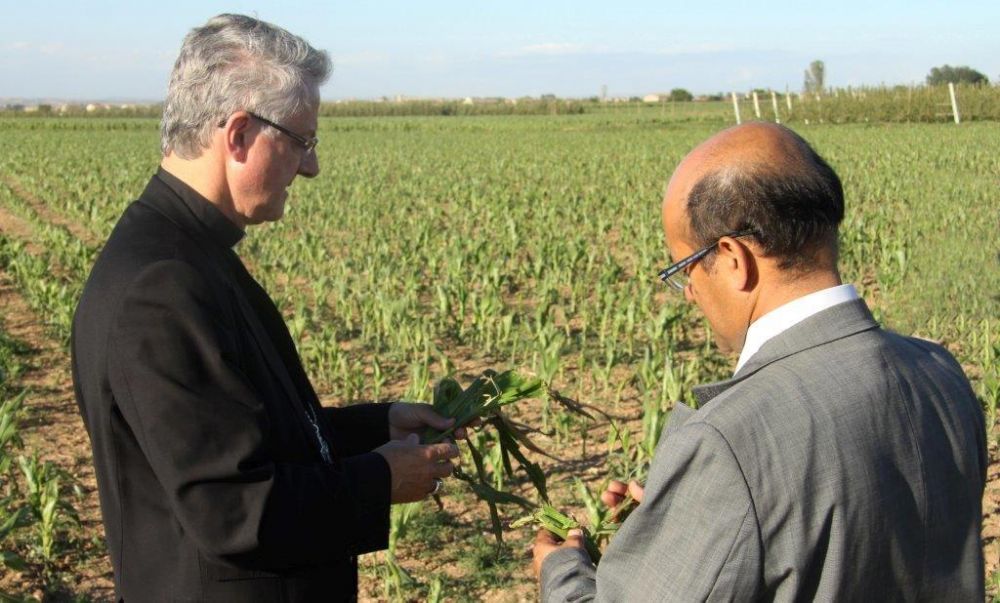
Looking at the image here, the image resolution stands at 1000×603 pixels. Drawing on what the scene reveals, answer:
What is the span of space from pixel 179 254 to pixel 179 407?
0.33m

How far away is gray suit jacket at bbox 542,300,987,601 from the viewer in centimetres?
159

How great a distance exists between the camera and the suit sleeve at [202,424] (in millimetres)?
1947

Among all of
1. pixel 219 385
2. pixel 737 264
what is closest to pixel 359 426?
pixel 219 385

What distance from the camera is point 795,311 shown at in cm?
176

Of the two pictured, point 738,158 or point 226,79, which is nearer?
point 738,158

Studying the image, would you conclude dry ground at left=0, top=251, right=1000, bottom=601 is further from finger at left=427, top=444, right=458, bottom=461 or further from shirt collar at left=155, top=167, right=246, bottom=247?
shirt collar at left=155, top=167, right=246, bottom=247

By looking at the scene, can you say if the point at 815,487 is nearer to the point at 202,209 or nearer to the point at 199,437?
the point at 199,437

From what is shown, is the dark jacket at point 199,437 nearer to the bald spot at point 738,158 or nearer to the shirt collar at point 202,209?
the shirt collar at point 202,209

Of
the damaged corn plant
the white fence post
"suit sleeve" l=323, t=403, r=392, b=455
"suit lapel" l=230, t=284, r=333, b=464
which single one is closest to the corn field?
the damaged corn plant

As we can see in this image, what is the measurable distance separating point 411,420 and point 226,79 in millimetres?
1044

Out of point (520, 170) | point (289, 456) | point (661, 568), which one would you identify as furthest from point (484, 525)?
point (520, 170)

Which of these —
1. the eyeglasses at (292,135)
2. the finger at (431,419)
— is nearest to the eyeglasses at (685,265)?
the eyeglasses at (292,135)

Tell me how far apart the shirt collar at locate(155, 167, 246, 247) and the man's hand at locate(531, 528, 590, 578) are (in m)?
0.93

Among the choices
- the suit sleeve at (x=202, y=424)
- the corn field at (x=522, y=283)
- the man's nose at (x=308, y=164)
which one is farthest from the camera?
the corn field at (x=522, y=283)
